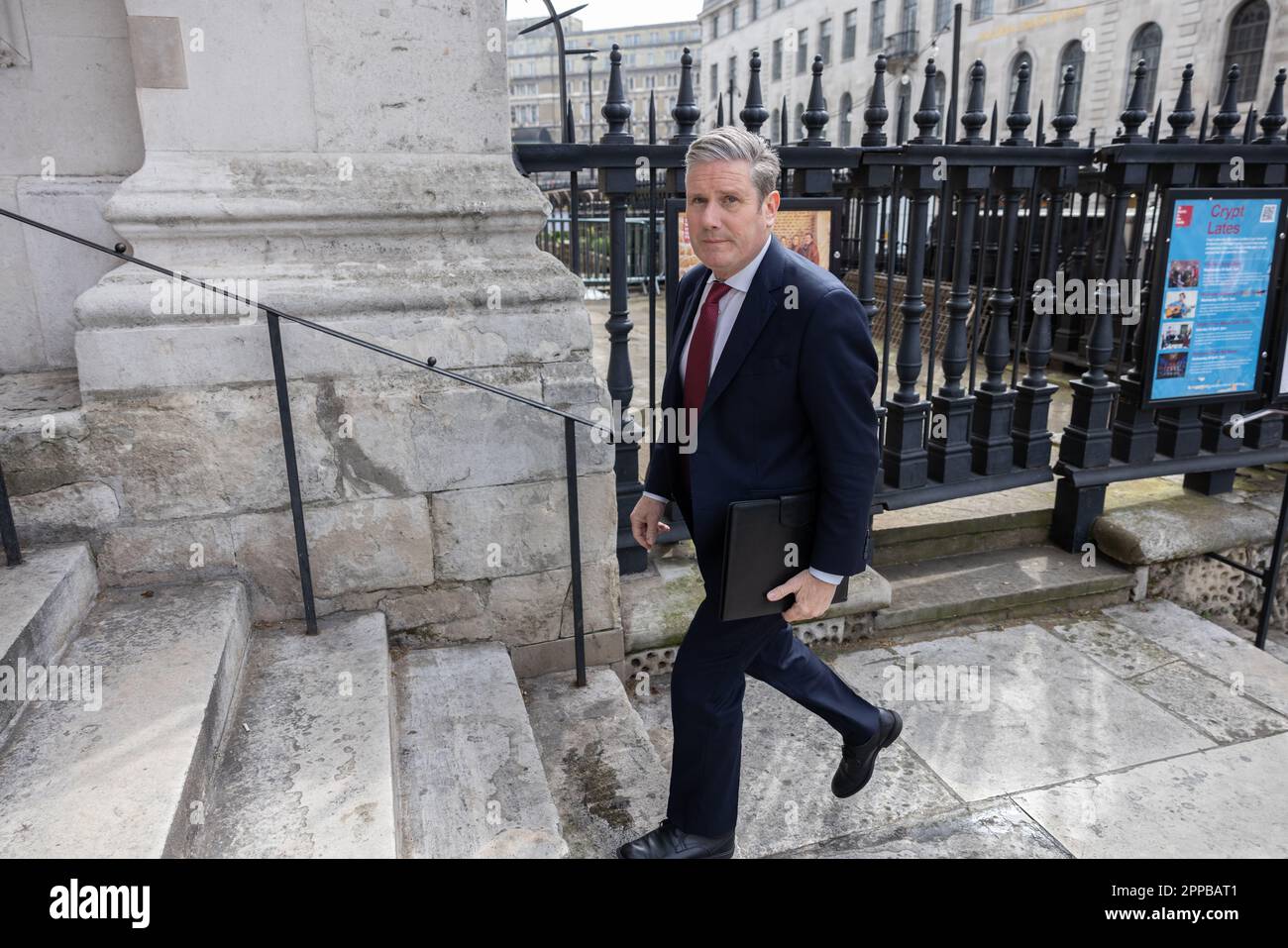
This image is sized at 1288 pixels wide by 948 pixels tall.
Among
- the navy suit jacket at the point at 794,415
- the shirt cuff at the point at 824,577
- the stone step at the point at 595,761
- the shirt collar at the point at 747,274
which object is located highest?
the shirt collar at the point at 747,274

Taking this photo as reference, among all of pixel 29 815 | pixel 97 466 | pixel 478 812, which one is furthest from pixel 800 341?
pixel 97 466

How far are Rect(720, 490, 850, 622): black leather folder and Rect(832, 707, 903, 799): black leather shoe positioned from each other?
2.61ft

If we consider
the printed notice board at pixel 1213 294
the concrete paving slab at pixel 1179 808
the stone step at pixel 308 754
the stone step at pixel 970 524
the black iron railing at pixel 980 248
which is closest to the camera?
the stone step at pixel 308 754

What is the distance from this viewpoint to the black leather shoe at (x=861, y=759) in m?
2.74

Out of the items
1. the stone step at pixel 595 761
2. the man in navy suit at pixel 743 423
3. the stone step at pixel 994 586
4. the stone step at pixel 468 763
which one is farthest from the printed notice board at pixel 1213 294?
the stone step at pixel 468 763

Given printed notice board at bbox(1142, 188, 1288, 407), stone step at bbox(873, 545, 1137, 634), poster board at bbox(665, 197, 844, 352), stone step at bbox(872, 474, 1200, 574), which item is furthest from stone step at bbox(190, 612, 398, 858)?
printed notice board at bbox(1142, 188, 1288, 407)

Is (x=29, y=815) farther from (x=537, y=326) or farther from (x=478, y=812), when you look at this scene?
(x=537, y=326)

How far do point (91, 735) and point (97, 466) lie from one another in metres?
0.99

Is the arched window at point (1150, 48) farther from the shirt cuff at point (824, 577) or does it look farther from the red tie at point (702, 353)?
the shirt cuff at point (824, 577)

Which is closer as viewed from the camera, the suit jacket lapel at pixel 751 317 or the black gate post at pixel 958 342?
the suit jacket lapel at pixel 751 317

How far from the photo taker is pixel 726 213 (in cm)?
210

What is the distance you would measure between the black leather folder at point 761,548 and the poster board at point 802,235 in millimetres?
1590

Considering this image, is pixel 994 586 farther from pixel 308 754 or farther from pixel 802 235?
pixel 308 754

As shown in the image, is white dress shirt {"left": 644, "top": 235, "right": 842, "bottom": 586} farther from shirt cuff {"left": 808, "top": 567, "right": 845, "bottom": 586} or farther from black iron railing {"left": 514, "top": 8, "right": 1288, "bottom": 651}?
black iron railing {"left": 514, "top": 8, "right": 1288, "bottom": 651}
